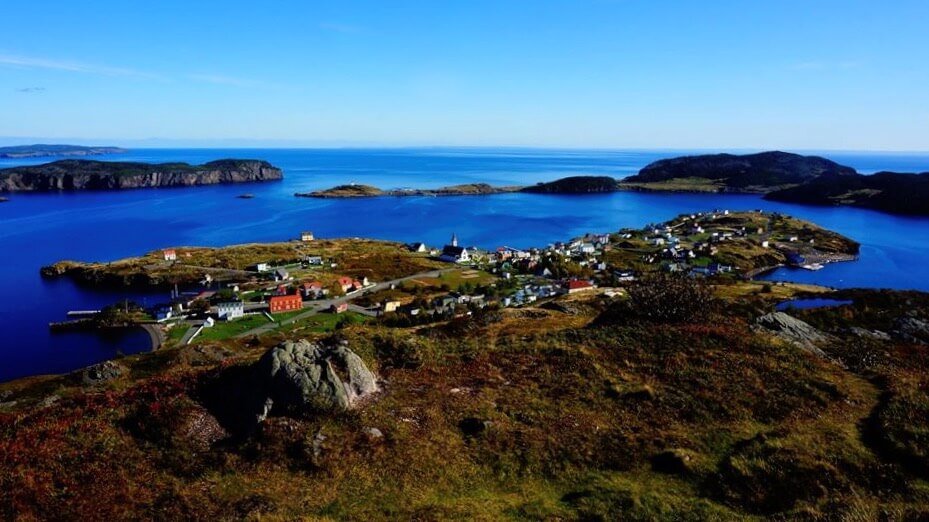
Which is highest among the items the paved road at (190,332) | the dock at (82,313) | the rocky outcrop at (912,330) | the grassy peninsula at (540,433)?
the grassy peninsula at (540,433)

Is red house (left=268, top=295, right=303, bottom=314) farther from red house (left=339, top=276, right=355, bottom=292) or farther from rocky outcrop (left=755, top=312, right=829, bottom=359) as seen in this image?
rocky outcrop (left=755, top=312, right=829, bottom=359)

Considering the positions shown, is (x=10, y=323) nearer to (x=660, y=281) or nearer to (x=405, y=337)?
(x=405, y=337)

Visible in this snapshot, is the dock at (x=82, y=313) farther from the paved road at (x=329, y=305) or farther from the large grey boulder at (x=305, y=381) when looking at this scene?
the large grey boulder at (x=305, y=381)

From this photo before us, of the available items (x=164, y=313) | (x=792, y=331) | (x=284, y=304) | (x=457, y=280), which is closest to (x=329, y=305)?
(x=284, y=304)

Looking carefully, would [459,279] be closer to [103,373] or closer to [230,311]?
[230,311]

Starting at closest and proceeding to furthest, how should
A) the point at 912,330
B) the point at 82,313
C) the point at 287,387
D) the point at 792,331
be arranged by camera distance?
the point at 287,387
the point at 792,331
the point at 912,330
the point at 82,313

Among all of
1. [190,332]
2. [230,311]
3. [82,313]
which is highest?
[230,311]

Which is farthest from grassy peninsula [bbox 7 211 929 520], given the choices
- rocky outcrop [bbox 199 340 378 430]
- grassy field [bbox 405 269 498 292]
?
grassy field [bbox 405 269 498 292]

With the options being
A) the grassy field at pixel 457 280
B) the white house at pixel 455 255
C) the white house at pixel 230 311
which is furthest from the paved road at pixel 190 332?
the white house at pixel 455 255
